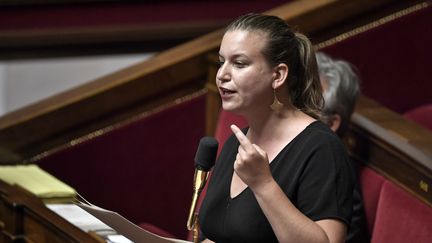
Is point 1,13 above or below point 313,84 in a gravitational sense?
above

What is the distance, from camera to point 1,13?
2.96m

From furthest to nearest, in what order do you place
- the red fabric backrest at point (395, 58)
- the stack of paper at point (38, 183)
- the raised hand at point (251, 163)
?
the red fabric backrest at point (395, 58)
the stack of paper at point (38, 183)
the raised hand at point (251, 163)

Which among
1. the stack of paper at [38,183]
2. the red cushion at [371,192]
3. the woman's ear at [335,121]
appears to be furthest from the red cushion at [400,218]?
the stack of paper at [38,183]

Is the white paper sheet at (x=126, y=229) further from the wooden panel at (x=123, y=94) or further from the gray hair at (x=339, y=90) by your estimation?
the wooden panel at (x=123, y=94)

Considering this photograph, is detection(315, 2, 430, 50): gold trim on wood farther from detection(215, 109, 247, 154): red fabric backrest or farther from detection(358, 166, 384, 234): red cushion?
detection(358, 166, 384, 234): red cushion

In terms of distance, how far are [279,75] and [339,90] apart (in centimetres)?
42

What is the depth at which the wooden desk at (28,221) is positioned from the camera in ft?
4.56

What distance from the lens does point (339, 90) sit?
5.83 ft

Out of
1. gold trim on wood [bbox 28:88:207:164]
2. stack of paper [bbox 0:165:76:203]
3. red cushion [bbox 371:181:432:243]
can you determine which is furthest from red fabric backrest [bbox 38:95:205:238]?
red cushion [bbox 371:181:432:243]

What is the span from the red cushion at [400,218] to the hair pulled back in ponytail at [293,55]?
26cm

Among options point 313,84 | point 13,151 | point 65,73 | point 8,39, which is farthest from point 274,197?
point 65,73

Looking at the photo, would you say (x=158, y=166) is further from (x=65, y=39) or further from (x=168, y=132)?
(x=65, y=39)

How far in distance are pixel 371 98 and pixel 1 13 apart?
1255 mm

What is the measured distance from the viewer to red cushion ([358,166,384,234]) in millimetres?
1701
